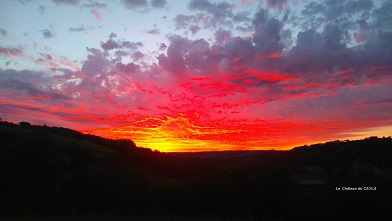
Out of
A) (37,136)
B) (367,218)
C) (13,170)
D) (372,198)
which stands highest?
(37,136)

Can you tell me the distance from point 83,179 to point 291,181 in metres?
22.8

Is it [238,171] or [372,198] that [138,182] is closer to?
[238,171]

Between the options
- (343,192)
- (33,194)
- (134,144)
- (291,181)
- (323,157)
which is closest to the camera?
(33,194)

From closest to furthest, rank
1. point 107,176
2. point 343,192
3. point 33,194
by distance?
1. point 33,194
2. point 107,176
3. point 343,192

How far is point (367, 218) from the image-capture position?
3045 cm

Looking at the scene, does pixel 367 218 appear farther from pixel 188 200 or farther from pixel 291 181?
pixel 188 200

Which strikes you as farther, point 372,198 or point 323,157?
point 323,157

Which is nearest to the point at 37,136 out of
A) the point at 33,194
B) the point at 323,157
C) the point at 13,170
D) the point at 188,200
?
the point at 13,170

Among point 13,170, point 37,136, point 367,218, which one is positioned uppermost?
point 37,136

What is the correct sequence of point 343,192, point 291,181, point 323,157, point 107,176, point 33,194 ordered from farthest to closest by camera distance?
point 323,157
point 291,181
point 343,192
point 107,176
point 33,194

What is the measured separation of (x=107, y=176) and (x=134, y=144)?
76.9 metres

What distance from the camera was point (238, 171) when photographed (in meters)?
36.6

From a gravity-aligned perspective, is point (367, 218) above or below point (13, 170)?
below

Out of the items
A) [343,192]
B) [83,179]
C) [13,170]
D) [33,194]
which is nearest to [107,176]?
[83,179]
